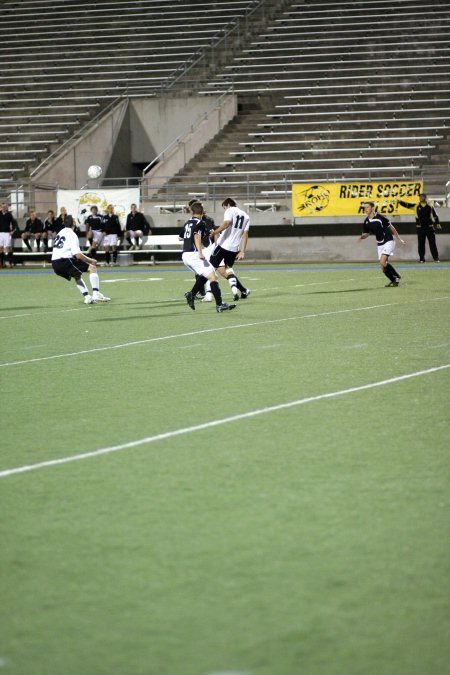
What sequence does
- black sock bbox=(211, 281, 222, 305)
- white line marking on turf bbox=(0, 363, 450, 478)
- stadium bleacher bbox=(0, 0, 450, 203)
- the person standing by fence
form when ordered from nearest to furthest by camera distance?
white line marking on turf bbox=(0, 363, 450, 478) < black sock bbox=(211, 281, 222, 305) < the person standing by fence < stadium bleacher bbox=(0, 0, 450, 203)

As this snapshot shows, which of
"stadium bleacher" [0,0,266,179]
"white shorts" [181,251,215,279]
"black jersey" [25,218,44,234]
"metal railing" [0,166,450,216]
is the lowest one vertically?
"white shorts" [181,251,215,279]

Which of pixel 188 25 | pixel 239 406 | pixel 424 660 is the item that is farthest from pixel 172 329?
pixel 188 25

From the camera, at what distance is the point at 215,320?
16.2m

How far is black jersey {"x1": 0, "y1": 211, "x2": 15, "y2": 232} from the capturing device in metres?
34.3

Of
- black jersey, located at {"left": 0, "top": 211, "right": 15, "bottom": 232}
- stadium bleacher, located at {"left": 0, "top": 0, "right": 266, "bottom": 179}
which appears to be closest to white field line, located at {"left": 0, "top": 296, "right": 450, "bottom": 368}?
black jersey, located at {"left": 0, "top": 211, "right": 15, "bottom": 232}

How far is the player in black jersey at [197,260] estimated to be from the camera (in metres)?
17.3

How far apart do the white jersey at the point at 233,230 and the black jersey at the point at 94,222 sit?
15446 millimetres

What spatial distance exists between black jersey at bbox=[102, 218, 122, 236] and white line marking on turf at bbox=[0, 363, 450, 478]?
980 inches

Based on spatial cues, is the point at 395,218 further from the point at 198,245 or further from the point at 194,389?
the point at 194,389

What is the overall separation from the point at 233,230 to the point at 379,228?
3.46 m

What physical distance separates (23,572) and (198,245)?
12.9m

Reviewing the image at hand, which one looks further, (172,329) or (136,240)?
(136,240)

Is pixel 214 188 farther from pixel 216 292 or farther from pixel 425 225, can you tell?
pixel 216 292

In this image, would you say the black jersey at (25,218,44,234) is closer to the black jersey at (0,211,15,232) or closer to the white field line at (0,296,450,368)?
the black jersey at (0,211,15,232)
